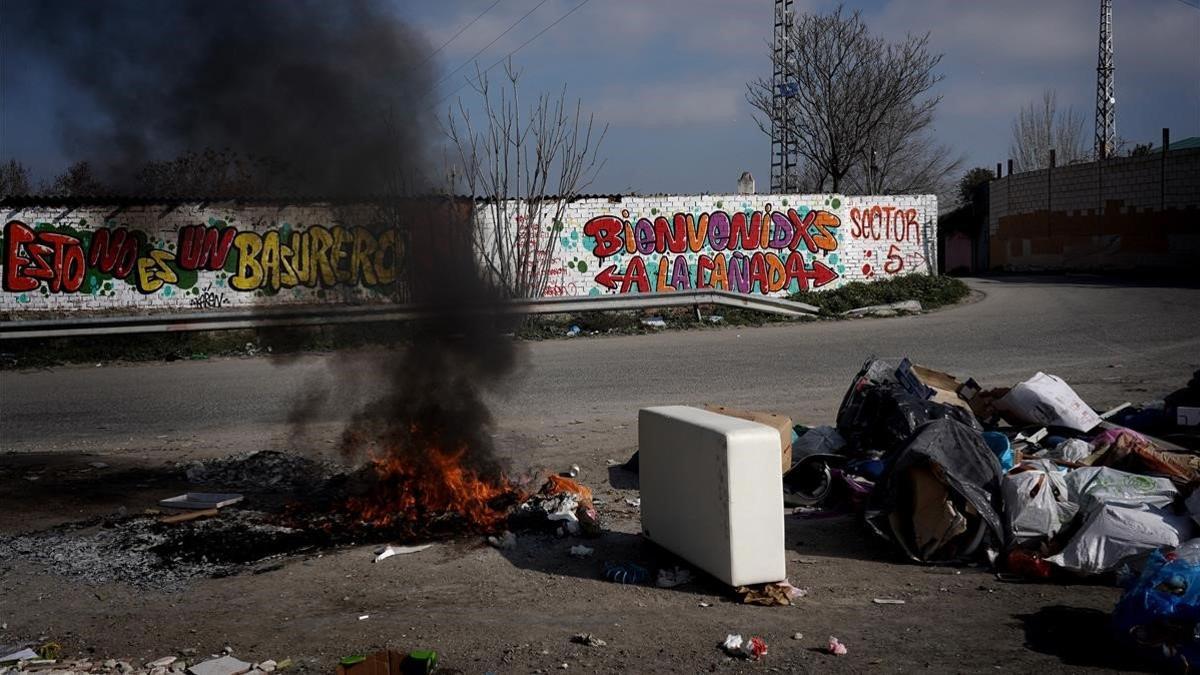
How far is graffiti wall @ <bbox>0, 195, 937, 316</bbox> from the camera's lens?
1748cm

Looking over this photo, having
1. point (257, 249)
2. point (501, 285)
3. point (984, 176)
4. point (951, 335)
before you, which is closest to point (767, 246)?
point (951, 335)

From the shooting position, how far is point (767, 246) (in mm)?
21250

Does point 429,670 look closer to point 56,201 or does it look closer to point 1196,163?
point 56,201

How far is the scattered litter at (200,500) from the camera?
6.69 m

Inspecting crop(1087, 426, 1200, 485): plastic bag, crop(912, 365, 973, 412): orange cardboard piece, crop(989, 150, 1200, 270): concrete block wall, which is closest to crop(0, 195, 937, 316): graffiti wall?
crop(912, 365, 973, 412): orange cardboard piece

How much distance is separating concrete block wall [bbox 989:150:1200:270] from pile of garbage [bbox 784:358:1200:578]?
23942mm

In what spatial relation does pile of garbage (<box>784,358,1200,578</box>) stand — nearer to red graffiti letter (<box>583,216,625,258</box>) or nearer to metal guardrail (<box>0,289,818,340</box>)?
metal guardrail (<box>0,289,818,340</box>)

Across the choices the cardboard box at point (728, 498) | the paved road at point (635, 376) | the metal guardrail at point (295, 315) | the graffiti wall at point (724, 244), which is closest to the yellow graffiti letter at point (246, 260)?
the metal guardrail at point (295, 315)

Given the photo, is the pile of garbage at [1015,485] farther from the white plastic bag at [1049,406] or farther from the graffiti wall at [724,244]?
the graffiti wall at [724,244]

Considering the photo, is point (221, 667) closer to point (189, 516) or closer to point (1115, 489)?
point (189, 516)

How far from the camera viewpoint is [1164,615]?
3.74 m

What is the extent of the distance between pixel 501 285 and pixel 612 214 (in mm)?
11480

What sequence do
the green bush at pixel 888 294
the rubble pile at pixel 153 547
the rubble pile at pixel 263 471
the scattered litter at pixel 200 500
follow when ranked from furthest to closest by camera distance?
the green bush at pixel 888 294, the rubble pile at pixel 263 471, the scattered litter at pixel 200 500, the rubble pile at pixel 153 547

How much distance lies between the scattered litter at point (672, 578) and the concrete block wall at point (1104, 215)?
27.1 metres
